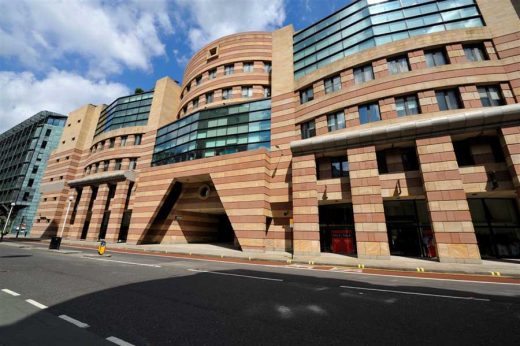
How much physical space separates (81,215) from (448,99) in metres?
46.2

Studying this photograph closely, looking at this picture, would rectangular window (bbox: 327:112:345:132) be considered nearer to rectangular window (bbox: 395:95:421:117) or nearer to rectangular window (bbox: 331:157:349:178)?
rectangular window (bbox: 331:157:349:178)

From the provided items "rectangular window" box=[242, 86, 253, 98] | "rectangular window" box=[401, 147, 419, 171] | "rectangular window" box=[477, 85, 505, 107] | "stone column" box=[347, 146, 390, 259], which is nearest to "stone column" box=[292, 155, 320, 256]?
"stone column" box=[347, 146, 390, 259]

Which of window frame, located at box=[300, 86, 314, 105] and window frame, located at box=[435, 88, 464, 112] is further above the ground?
window frame, located at box=[300, 86, 314, 105]

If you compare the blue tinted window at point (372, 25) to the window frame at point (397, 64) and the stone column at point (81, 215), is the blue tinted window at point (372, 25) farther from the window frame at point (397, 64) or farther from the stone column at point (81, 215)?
the stone column at point (81, 215)

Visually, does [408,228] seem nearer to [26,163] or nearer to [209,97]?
[209,97]

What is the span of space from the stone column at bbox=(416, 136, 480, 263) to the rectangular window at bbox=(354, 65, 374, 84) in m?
7.60

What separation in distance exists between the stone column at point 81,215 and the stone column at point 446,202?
1678 inches

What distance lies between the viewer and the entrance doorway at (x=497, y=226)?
1536cm

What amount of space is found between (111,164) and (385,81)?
3763cm

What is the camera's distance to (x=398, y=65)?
1948 centimetres

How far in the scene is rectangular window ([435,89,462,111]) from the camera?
55.7 ft

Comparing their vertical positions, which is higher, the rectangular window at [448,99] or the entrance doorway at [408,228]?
the rectangular window at [448,99]

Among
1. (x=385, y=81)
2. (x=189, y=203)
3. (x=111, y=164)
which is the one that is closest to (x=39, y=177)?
(x=111, y=164)

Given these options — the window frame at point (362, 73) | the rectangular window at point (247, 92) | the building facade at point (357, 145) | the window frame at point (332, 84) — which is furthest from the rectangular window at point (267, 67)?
the window frame at point (362, 73)
